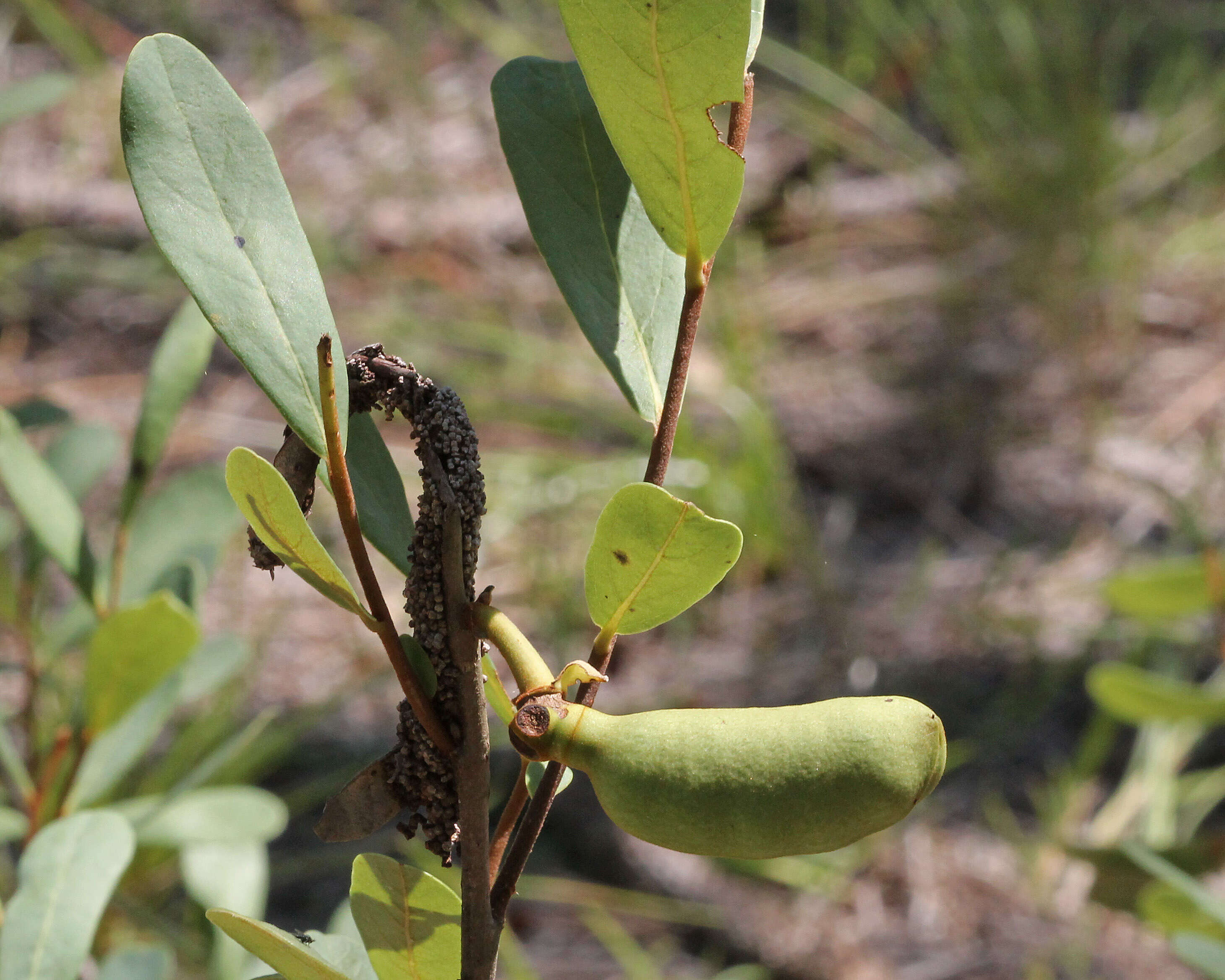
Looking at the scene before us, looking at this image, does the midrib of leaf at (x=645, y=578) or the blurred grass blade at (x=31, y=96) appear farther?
the blurred grass blade at (x=31, y=96)

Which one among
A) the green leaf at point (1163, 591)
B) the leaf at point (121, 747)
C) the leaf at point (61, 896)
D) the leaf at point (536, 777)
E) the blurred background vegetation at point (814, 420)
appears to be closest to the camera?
the leaf at point (536, 777)

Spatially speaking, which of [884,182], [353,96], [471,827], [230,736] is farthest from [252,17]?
[471,827]

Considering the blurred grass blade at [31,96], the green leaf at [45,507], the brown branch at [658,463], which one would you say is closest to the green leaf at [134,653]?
the green leaf at [45,507]

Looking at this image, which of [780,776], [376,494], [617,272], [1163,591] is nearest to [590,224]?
[617,272]

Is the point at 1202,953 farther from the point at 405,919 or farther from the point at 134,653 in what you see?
the point at 134,653

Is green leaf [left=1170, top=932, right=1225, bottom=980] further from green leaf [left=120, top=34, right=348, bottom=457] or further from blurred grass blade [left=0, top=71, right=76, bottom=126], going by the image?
blurred grass blade [left=0, top=71, right=76, bottom=126]

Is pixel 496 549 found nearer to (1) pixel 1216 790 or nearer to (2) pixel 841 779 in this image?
(1) pixel 1216 790

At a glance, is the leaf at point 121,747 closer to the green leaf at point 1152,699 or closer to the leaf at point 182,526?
the leaf at point 182,526

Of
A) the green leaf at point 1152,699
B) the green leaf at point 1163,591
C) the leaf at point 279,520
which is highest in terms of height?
the green leaf at point 1163,591
